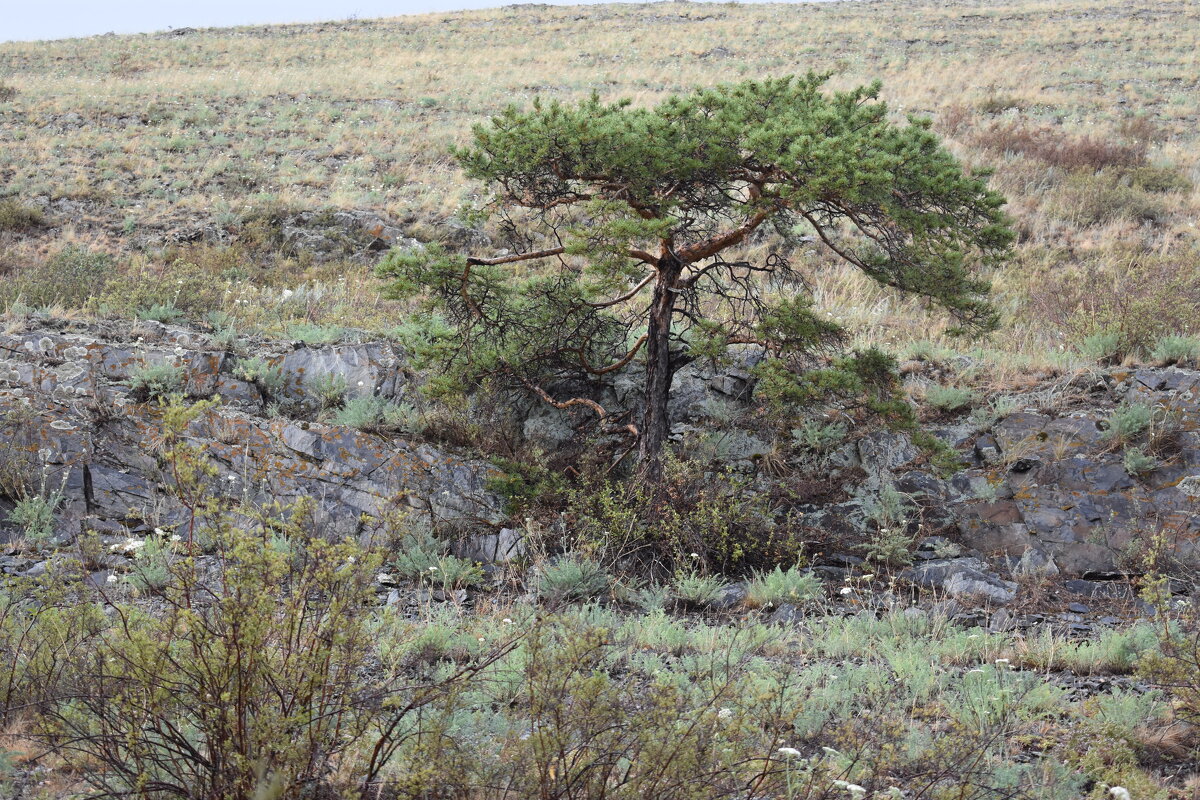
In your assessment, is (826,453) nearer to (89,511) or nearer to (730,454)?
(730,454)

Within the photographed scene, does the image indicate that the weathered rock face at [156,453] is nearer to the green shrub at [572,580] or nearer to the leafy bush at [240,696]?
the green shrub at [572,580]

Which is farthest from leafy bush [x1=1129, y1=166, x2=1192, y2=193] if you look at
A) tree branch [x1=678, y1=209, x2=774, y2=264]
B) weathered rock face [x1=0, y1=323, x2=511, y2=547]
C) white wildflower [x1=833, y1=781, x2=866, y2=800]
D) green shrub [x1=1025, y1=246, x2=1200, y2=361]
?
white wildflower [x1=833, y1=781, x2=866, y2=800]

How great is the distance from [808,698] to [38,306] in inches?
393

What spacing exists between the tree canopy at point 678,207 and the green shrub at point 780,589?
1.67 metres

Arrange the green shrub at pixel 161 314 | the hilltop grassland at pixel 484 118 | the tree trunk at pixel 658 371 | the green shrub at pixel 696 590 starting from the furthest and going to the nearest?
the hilltop grassland at pixel 484 118
the green shrub at pixel 161 314
the tree trunk at pixel 658 371
the green shrub at pixel 696 590

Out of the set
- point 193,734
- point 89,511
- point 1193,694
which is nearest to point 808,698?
point 1193,694

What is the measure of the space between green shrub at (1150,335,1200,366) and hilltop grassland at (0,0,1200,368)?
0.29 m

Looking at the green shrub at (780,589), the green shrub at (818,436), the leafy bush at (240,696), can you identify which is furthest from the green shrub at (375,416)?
the leafy bush at (240,696)

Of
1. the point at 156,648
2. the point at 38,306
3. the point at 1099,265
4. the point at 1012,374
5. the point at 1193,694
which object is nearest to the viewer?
the point at 156,648

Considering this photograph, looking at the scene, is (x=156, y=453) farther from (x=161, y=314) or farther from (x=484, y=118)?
(x=484, y=118)

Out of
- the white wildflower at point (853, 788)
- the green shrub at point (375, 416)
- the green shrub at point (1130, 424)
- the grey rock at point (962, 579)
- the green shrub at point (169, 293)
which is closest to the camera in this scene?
the white wildflower at point (853, 788)

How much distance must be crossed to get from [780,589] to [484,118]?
20.3 m

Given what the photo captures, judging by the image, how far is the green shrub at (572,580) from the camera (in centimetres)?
650

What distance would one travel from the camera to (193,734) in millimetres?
3318
